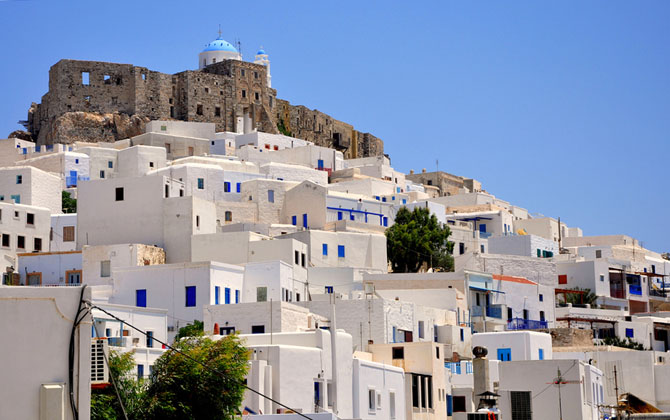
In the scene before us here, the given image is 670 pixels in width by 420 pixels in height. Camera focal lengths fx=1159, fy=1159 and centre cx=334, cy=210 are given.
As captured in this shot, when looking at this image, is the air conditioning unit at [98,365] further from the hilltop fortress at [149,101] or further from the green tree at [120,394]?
the hilltop fortress at [149,101]

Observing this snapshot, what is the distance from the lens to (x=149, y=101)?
280ft

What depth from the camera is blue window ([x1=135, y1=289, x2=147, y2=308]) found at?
4141cm

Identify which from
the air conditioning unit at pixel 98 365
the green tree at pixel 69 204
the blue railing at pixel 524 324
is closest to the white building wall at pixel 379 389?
the blue railing at pixel 524 324

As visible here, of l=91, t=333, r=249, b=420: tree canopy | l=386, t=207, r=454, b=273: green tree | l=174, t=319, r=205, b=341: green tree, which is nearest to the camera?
l=91, t=333, r=249, b=420: tree canopy

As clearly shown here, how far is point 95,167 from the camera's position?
6956cm

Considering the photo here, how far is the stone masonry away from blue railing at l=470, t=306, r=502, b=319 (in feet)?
132

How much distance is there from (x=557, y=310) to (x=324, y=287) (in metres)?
12.3

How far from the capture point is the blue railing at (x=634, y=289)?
208 ft

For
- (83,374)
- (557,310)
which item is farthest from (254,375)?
(557,310)

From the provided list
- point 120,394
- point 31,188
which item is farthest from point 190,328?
point 31,188

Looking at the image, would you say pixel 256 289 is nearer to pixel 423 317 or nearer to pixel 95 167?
pixel 423 317

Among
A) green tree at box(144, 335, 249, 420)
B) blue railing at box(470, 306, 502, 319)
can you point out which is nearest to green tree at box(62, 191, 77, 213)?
blue railing at box(470, 306, 502, 319)

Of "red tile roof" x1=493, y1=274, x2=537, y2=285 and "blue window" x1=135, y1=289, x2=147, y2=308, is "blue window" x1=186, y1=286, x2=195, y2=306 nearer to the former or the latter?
"blue window" x1=135, y1=289, x2=147, y2=308

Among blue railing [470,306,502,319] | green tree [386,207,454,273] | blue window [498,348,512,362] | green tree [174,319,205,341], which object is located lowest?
blue window [498,348,512,362]
